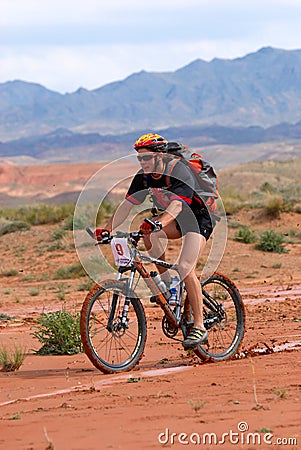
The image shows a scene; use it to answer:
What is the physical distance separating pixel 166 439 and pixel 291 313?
6.38m

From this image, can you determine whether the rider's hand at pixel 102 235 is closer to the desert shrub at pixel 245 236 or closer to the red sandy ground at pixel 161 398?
the red sandy ground at pixel 161 398

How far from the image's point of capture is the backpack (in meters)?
7.53

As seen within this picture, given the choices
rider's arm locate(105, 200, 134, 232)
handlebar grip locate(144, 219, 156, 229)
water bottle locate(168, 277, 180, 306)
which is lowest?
water bottle locate(168, 277, 180, 306)

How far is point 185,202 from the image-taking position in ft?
24.4

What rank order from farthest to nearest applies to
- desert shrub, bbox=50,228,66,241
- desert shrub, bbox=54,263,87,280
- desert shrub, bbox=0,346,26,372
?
desert shrub, bbox=50,228,66,241, desert shrub, bbox=54,263,87,280, desert shrub, bbox=0,346,26,372

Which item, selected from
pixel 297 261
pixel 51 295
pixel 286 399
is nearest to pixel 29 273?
pixel 51 295

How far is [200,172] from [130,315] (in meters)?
1.36

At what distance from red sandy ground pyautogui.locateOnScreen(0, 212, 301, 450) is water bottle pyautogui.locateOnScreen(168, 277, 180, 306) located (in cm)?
56

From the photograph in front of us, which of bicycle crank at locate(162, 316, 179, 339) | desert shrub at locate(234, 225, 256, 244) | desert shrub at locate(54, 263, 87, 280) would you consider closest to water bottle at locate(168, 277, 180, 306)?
bicycle crank at locate(162, 316, 179, 339)

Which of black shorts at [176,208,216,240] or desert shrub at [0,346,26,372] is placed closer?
black shorts at [176,208,216,240]

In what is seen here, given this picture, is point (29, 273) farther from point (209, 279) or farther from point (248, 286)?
point (209, 279)

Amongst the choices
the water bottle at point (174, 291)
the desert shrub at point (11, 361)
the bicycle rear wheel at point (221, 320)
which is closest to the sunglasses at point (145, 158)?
the water bottle at point (174, 291)

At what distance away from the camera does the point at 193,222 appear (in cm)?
759
